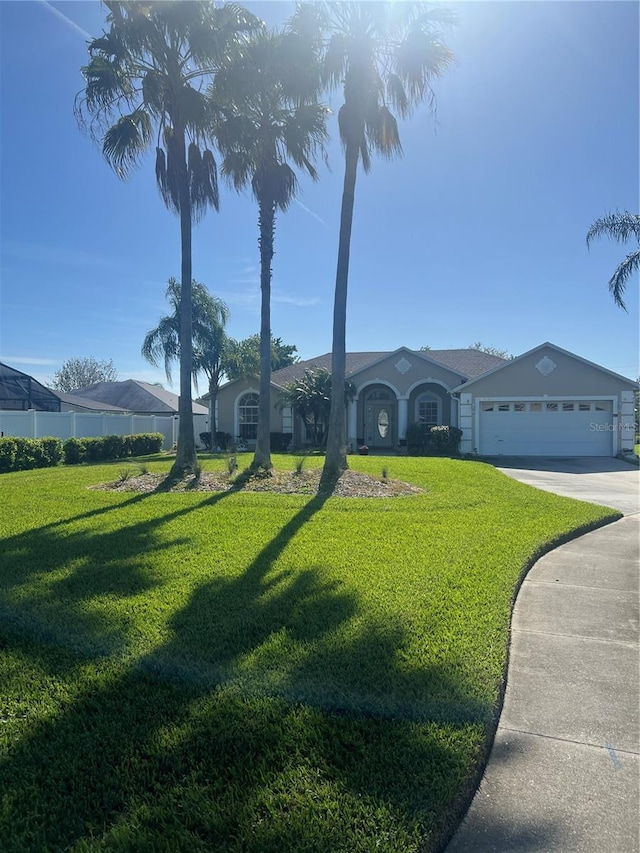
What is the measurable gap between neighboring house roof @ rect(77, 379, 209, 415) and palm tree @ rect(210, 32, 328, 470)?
2265 cm

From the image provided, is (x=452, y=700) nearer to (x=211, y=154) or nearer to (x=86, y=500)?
(x=86, y=500)

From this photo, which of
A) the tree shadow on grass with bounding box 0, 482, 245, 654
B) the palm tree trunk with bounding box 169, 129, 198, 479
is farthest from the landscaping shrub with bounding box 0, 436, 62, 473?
the tree shadow on grass with bounding box 0, 482, 245, 654

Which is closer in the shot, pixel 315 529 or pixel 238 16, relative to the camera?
pixel 315 529

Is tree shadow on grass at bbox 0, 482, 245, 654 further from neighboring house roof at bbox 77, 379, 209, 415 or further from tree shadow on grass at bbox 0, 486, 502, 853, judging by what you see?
neighboring house roof at bbox 77, 379, 209, 415

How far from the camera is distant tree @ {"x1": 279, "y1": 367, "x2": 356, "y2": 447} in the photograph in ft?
74.5

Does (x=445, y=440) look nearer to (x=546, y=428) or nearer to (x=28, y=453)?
(x=546, y=428)

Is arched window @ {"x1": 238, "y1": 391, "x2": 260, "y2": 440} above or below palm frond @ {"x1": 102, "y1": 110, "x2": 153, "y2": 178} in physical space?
below

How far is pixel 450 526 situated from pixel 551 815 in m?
5.71

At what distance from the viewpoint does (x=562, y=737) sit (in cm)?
308

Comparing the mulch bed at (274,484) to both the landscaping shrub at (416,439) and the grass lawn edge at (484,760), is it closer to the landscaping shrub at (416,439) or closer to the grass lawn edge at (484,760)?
the grass lawn edge at (484,760)

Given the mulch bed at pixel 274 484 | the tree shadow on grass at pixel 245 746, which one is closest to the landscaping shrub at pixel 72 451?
the mulch bed at pixel 274 484

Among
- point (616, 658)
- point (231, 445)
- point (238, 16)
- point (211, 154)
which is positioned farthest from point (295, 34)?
point (231, 445)

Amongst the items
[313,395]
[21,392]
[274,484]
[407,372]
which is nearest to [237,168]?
[274,484]

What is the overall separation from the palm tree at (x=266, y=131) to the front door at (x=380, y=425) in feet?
38.8
